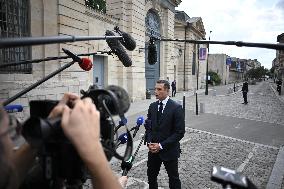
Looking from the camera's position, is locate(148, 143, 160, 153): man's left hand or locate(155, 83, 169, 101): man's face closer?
locate(148, 143, 160, 153): man's left hand

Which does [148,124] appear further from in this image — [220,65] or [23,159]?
[220,65]

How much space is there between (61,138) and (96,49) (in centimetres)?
1570

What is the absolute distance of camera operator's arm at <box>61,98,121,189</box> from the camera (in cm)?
115

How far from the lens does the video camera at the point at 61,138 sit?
3.73 feet

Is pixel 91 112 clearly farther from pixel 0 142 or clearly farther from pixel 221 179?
pixel 221 179

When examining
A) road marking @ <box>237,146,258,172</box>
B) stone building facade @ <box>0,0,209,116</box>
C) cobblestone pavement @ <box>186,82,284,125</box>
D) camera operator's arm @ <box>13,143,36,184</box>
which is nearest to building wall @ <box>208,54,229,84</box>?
stone building facade @ <box>0,0,209,116</box>

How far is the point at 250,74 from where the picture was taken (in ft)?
374

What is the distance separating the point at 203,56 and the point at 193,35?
18326 mm

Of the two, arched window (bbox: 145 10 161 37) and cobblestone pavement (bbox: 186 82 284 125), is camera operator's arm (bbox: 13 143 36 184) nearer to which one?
cobblestone pavement (bbox: 186 82 284 125)

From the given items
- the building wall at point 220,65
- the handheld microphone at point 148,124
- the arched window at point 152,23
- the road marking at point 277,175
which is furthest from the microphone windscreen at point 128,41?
the building wall at point 220,65

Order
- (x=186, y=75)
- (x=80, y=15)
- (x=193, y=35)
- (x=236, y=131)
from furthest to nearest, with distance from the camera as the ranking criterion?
(x=193, y=35), (x=186, y=75), (x=80, y=15), (x=236, y=131)


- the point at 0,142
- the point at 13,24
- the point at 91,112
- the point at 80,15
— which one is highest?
the point at 80,15

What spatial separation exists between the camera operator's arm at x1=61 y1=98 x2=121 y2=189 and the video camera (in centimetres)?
6

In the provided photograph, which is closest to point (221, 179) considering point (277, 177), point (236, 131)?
point (277, 177)
